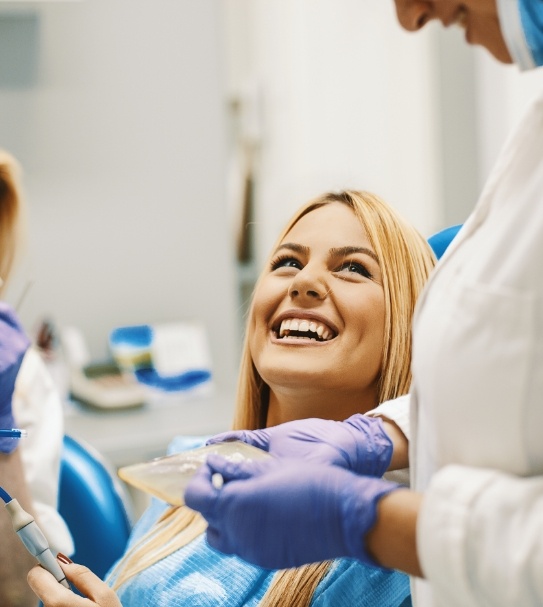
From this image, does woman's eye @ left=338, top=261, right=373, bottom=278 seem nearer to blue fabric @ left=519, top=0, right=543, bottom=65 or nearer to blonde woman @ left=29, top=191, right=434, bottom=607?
blonde woman @ left=29, top=191, right=434, bottom=607

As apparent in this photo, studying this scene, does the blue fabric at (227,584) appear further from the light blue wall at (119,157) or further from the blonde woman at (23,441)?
the light blue wall at (119,157)

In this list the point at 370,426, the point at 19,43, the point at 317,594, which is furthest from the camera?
the point at 19,43

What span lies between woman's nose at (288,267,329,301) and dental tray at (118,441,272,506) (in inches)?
15.7

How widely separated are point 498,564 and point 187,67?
2624 mm

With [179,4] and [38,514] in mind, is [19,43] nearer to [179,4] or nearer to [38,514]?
[179,4]

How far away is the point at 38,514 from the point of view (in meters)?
1.49

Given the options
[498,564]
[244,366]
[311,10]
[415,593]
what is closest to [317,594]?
[415,593]

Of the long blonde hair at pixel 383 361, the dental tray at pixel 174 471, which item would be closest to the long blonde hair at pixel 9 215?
the long blonde hair at pixel 383 361

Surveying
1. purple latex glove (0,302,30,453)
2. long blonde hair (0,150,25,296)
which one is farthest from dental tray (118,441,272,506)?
long blonde hair (0,150,25,296)

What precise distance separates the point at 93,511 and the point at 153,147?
1694 millimetres

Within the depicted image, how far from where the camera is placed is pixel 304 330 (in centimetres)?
129

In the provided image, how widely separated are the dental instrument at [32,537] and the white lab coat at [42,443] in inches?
18.0

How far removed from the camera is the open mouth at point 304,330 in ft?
4.22

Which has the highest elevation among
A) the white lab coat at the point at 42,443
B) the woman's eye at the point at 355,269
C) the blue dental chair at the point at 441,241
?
the blue dental chair at the point at 441,241
